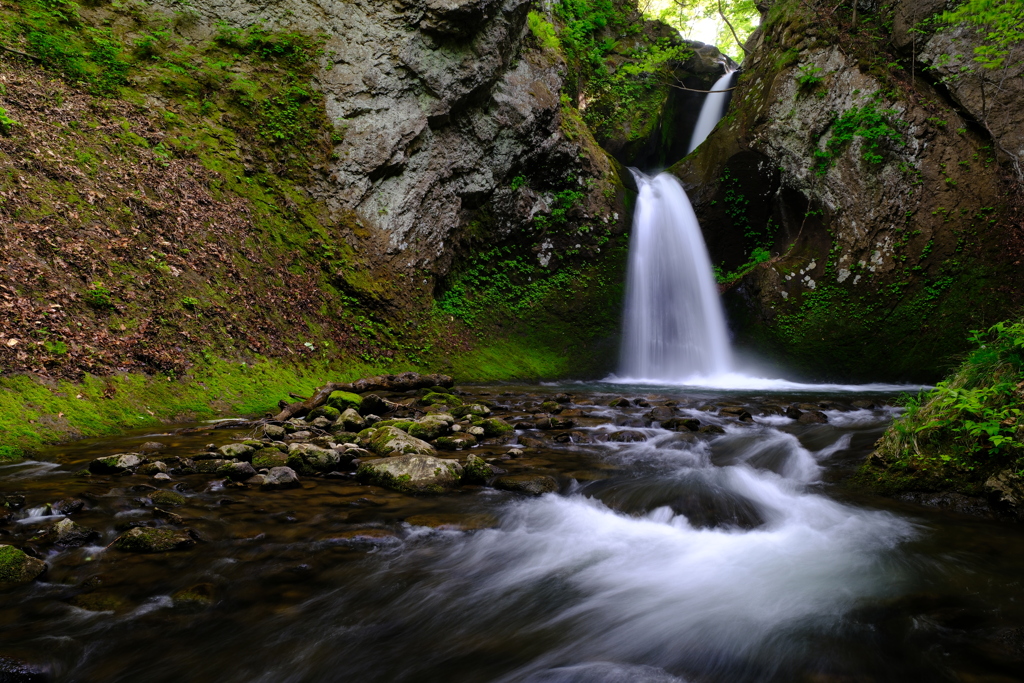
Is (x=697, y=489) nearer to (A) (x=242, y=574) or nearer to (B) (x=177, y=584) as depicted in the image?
(A) (x=242, y=574)

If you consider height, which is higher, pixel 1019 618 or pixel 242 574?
pixel 1019 618

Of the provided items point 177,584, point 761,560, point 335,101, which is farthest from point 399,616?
point 335,101

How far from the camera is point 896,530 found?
3260 mm

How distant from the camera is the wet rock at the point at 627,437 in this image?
593 cm

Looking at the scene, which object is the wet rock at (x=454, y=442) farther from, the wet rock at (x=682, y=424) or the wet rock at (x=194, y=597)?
the wet rock at (x=194, y=597)

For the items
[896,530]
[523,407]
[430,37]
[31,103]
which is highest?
[430,37]

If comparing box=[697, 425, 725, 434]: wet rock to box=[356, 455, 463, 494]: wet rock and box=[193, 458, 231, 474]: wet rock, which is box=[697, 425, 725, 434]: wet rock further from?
box=[193, 458, 231, 474]: wet rock

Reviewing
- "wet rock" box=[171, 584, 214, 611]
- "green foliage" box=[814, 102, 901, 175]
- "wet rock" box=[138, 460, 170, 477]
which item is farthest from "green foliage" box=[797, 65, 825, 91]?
"wet rock" box=[171, 584, 214, 611]

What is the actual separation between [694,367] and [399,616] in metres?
12.8

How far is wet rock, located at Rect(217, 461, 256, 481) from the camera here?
3.94m

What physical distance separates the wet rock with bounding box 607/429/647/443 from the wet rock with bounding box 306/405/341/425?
3338 mm

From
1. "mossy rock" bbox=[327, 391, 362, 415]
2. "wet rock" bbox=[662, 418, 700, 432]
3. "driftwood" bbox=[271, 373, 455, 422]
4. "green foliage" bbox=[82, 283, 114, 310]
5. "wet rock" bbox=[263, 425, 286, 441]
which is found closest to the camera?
"wet rock" bbox=[263, 425, 286, 441]

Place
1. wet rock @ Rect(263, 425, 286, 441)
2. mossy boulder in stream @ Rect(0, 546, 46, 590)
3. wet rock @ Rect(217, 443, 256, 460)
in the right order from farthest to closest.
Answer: wet rock @ Rect(263, 425, 286, 441) → wet rock @ Rect(217, 443, 256, 460) → mossy boulder in stream @ Rect(0, 546, 46, 590)

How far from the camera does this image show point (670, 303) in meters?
14.5
